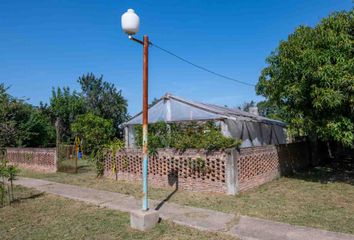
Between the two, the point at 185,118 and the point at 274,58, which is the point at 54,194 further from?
the point at 274,58

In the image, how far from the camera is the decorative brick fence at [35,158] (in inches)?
591

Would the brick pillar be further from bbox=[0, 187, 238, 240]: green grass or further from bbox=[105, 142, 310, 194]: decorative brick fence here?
bbox=[0, 187, 238, 240]: green grass

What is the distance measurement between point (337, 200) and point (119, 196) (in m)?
5.68

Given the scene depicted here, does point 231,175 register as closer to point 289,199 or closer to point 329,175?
point 289,199

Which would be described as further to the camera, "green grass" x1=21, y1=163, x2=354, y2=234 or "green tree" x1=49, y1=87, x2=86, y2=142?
"green tree" x1=49, y1=87, x2=86, y2=142

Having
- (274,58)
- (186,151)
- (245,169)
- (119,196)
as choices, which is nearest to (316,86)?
(274,58)

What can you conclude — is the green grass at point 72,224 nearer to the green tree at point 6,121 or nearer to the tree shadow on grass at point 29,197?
the tree shadow on grass at point 29,197

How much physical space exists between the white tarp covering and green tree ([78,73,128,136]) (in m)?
15.9

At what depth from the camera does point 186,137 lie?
9664 mm

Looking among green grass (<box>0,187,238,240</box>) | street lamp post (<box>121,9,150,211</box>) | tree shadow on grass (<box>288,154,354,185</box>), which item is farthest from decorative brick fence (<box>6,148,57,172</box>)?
tree shadow on grass (<box>288,154,354,185</box>)

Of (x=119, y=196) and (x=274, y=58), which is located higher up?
(x=274, y=58)

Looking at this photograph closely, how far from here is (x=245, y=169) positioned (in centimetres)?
921

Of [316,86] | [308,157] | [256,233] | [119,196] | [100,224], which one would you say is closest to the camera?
[256,233]

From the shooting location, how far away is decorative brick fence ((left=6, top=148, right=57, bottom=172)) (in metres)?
15.0
